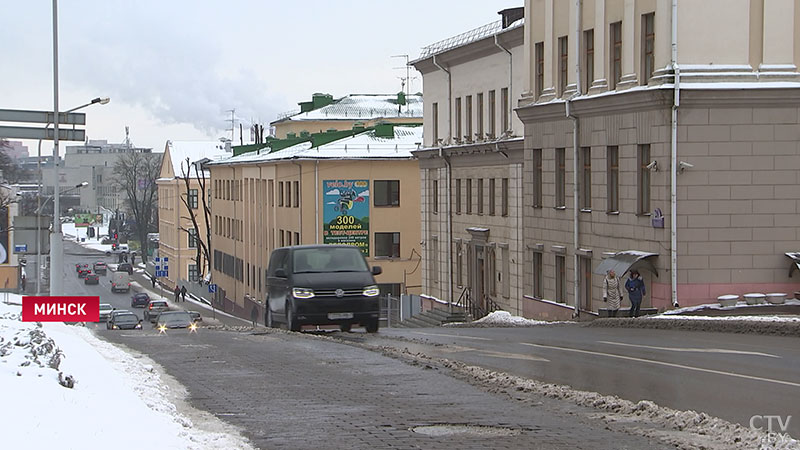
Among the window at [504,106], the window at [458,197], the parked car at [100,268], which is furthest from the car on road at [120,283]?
the window at [504,106]

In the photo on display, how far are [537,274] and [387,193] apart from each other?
79.2ft

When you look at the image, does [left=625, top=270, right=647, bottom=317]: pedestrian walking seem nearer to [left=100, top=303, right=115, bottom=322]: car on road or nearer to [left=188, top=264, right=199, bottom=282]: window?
[left=100, top=303, right=115, bottom=322]: car on road

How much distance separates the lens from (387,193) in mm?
62000

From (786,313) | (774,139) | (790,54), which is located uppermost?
(790,54)

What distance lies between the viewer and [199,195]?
101 meters

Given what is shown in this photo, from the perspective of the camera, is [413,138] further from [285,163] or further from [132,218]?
[132,218]

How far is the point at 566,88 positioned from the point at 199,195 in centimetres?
6907

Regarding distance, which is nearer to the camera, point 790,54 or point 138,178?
point 790,54

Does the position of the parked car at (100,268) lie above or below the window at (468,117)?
below

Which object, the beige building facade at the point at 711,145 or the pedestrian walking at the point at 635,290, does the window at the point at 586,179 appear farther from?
the pedestrian walking at the point at 635,290

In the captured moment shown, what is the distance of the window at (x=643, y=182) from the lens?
30.5 meters

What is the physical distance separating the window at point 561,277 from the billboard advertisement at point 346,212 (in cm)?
2502

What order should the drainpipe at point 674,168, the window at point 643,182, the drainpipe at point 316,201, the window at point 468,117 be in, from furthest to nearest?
the drainpipe at point 316,201 → the window at point 468,117 → the window at point 643,182 → the drainpipe at point 674,168

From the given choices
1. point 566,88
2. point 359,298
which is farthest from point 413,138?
point 359,298
